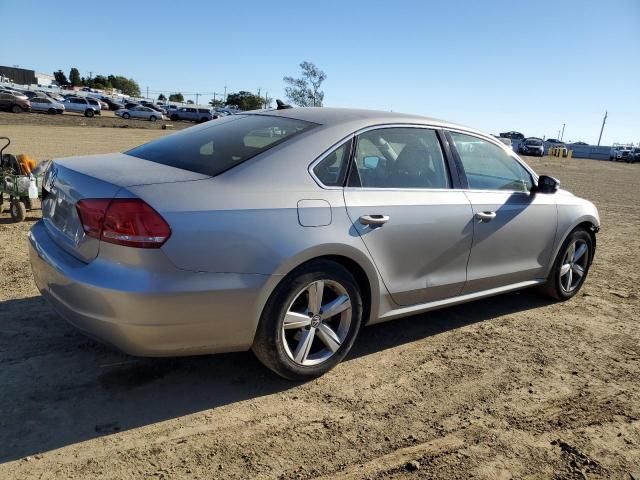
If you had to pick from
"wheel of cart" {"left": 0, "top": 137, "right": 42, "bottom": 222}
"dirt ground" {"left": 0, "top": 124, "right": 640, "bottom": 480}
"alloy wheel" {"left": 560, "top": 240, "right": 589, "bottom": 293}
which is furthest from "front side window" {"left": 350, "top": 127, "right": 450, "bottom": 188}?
"wheel of cart" {"left": 0, "top": 137, "right": 42, "bottom": 222}

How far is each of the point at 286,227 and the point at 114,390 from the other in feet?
4.52

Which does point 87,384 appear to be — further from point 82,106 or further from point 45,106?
point 82,106

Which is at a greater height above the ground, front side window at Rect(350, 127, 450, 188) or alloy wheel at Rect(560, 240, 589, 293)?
front side window at Rect(350, 127, 450, 188)

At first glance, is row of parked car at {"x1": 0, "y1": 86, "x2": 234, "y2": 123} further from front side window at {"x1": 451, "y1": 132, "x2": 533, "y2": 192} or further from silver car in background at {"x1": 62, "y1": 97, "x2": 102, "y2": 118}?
front side window at {"x1": 451, "y1": 132, "x2": 533, "y2": 192}

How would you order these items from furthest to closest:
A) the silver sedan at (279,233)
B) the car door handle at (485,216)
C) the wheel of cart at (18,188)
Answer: the wheel of cart at (18,188) → the car door handle at (485,216) → the silver sedan at (279,233)

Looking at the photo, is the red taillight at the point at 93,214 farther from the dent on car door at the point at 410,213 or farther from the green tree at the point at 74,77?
the green tree at the point at 74,77

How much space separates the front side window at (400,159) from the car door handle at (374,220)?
23cm

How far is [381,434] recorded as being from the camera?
9.38 ft

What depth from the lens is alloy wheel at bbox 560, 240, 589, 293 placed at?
16.7 ft

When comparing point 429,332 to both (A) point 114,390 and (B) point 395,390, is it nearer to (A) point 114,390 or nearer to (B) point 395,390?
(B) point 395,390

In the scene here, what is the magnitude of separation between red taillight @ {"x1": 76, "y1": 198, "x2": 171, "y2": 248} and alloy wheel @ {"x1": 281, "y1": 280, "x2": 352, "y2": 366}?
0.88m

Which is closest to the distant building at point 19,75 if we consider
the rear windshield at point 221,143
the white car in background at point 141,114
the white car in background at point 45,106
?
the white car in background at point 141,114

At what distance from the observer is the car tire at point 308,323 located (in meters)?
3.03

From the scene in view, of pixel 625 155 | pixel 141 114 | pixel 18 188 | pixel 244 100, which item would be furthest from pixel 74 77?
pixel 18 188
